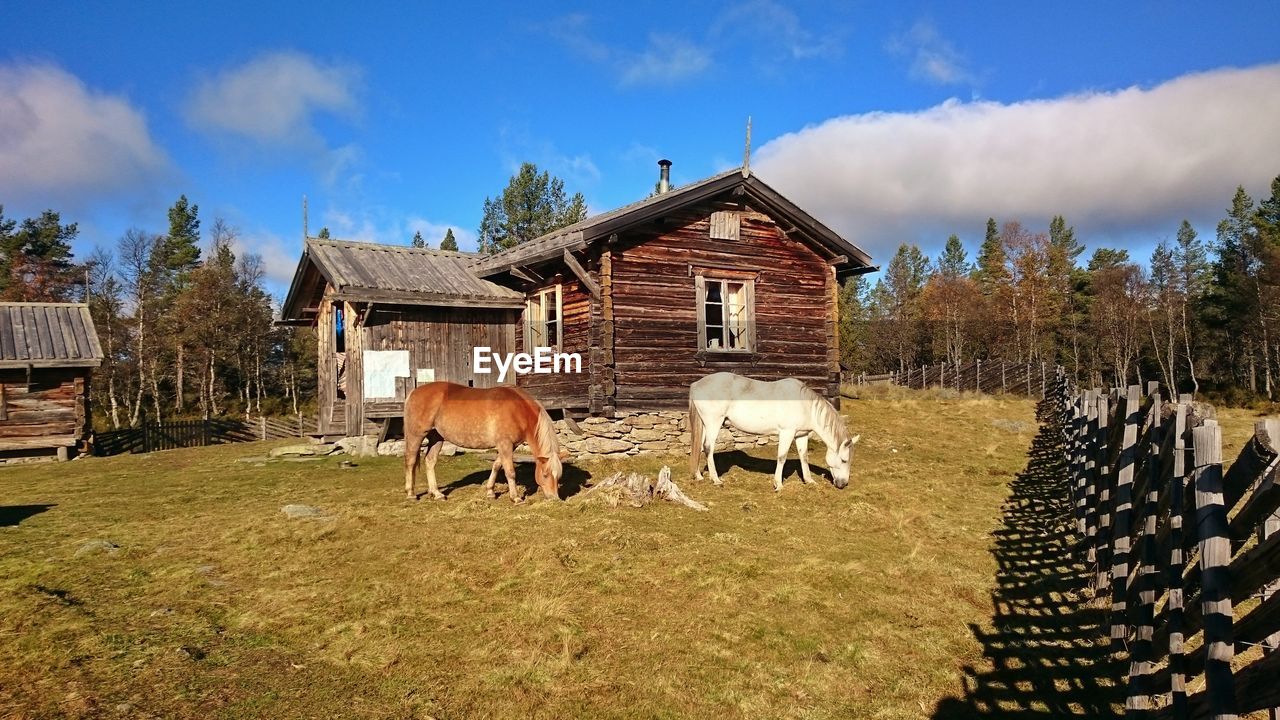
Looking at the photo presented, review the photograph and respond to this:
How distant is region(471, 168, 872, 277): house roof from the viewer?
46.6ft

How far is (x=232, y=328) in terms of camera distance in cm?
3903

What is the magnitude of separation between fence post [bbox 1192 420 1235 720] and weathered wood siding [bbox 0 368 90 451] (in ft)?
82.2

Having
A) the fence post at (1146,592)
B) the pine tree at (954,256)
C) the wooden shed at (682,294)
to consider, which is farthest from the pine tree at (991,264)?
the fence post at (1146,592)

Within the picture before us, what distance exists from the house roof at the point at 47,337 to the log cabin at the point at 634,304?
25.6 ft

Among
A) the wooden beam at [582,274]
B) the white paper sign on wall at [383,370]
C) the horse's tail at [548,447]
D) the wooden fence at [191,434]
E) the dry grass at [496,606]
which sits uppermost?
the wooden beam at [582,274]

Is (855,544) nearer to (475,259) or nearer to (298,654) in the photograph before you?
(298,654)

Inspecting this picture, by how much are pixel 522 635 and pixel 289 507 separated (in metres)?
5.56

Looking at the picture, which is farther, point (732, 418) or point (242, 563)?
point (732, 418)

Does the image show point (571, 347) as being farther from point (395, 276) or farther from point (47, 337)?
point (47, 337)

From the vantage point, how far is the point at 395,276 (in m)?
16.6

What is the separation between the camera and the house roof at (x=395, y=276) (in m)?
15.4

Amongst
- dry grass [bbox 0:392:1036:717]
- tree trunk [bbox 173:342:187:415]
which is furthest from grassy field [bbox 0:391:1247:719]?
tree trunk [bbox 173:342:187:415]

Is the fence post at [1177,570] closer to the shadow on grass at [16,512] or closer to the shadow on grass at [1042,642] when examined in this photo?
the shadow on grass at [1042,642]

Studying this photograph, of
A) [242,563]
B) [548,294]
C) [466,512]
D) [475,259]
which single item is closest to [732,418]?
[466,512]
